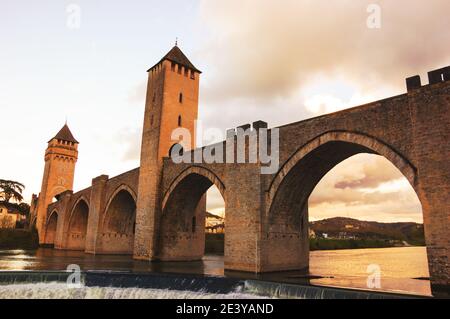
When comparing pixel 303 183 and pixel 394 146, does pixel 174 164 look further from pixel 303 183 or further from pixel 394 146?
pixel 394 146

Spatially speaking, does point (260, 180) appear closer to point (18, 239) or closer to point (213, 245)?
point (213, 245)

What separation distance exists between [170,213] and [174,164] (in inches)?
148

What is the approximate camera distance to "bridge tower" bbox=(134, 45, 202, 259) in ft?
88.9

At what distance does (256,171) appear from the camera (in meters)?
19.0

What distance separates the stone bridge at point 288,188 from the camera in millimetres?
12734

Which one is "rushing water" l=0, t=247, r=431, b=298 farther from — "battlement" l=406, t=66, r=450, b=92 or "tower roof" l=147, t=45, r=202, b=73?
"tower roof" l=147, t=45, r=202, b=73

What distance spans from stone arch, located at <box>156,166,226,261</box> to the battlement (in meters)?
14.7

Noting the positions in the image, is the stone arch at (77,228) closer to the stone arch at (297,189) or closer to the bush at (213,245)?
the bush at (213,245)

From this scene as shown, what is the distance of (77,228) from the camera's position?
4503 centimetres

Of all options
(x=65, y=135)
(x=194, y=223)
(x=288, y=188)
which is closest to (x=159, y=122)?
(x=194, y=223)

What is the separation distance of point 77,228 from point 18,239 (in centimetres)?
1198

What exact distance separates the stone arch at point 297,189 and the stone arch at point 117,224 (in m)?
18.2
